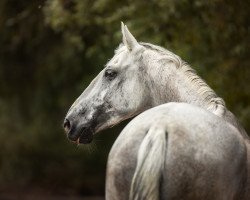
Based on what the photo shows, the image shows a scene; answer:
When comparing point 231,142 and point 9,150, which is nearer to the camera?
point 231,142

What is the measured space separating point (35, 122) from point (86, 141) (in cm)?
1424

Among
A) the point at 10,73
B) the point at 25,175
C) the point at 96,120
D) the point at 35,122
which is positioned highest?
A: the point at 96,120

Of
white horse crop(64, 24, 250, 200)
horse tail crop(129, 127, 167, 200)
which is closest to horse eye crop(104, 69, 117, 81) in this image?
white horse crop(64, 24, 250, 200)

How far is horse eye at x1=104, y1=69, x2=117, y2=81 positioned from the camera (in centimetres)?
770

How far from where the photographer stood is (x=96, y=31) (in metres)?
18.0

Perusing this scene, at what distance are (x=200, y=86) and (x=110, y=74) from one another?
0.82m

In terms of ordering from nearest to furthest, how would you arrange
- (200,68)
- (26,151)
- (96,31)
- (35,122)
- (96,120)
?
(96,120), (200,68), (96,31), (35,122), (26,151)

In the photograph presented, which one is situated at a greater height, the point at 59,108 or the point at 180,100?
the point at 180,100

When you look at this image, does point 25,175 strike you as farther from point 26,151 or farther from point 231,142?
point 231,142

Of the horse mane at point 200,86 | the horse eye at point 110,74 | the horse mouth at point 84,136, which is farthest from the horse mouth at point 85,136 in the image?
the horse mane at point 200,86

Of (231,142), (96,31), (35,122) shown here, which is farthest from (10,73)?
(231,142)

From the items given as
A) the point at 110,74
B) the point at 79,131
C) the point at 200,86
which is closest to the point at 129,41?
the point at 110,74

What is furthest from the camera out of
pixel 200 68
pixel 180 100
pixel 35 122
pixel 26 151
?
pixel 26 151

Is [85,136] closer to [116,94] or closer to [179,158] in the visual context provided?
[116,94]
